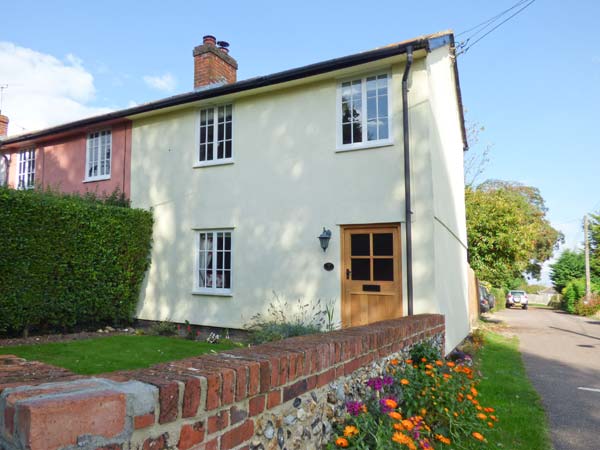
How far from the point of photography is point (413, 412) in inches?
159

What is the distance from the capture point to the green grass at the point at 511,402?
4.82 m

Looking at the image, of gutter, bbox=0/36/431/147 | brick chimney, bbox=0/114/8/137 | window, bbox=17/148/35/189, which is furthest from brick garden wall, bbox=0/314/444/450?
brick chimney, bbox=0/114/8/137

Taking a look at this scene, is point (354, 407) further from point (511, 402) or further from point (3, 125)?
point (3, 125)

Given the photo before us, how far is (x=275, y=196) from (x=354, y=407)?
6.69 m

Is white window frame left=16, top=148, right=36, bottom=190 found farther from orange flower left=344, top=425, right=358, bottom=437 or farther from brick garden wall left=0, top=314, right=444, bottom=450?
orange flower left=344, top=425, right=358, bottom=437

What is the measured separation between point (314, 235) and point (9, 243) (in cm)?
625

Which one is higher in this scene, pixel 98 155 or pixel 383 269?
pixel 98 155

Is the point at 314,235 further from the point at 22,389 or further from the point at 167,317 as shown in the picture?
the point at 22,389

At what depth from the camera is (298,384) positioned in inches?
107

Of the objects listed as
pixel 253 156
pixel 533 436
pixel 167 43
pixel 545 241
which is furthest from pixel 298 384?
pixel 545 241

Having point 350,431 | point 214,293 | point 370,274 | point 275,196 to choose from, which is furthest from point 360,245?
point 350,431

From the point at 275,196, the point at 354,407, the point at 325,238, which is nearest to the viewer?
the point at 354,407

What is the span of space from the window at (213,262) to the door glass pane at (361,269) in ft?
10.6

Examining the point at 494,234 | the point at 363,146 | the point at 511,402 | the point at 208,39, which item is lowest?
the point at 511,402
